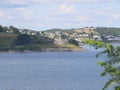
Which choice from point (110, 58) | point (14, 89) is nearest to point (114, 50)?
point (110, 58)

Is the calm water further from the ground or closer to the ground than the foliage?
closer to the ground

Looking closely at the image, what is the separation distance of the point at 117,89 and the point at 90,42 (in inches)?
46.4

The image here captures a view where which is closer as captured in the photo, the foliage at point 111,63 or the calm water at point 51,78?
the foliage at point 111,63

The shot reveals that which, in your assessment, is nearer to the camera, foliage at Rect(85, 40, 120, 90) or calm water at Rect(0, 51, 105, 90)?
foliage at Rect(85, 40, 120, 90)

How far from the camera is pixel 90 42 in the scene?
35.1ft

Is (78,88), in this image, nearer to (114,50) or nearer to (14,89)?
Result: (14,89)

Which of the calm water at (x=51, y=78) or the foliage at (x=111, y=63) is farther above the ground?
the foliage at (x=111, y=63)

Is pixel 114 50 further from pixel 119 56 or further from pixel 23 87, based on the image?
pixel 23 87

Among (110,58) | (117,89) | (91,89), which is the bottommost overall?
(91,89)

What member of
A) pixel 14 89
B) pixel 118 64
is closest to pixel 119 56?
pixel 118 64

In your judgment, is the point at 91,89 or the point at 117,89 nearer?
the point at 117,89

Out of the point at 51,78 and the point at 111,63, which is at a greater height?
the point at 111,63

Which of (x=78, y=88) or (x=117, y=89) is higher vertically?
(x=117, y=89)

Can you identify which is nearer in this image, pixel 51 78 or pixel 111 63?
pixel 111 63
